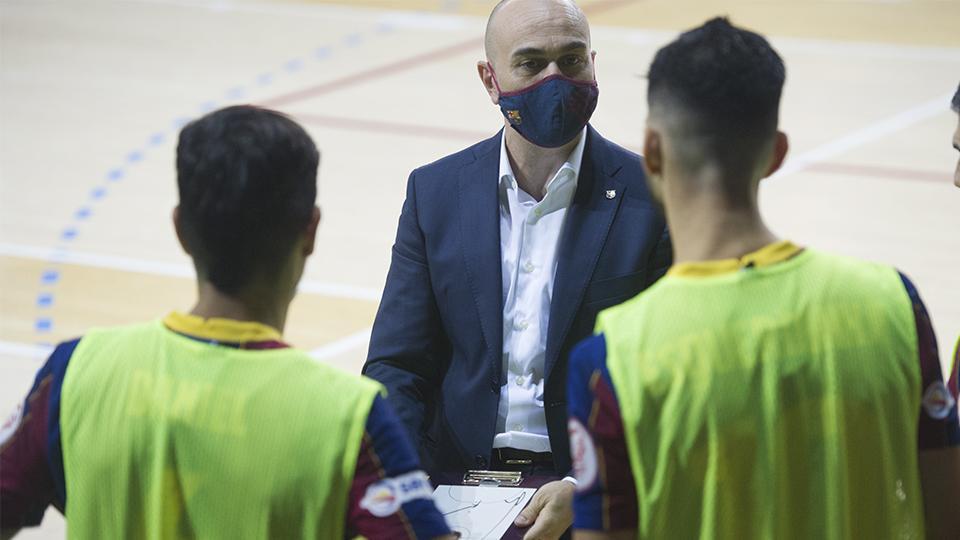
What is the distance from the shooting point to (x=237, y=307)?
7.06 ft

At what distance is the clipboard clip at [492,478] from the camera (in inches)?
121

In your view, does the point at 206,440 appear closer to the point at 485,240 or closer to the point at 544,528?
Result: the point at 544,528

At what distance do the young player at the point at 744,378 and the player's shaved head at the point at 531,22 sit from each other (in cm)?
151

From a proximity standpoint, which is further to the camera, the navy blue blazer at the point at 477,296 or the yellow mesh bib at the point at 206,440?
the navy blue blazer at the point at 477,296

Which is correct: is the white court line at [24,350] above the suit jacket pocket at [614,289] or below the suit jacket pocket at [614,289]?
below

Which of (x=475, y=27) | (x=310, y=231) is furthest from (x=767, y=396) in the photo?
(x=475, y=27)

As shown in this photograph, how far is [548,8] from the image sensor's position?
3.74 metres

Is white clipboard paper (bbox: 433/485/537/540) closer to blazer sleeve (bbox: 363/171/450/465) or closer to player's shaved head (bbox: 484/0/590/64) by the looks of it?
blazer sleeve (bbox: 363/171/450/465)

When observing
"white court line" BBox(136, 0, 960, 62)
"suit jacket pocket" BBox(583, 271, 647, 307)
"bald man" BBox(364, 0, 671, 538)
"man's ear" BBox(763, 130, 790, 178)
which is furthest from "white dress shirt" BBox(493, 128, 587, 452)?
"white court line" BBox(136, 0, 960, 62)

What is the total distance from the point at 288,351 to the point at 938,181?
737 centimetres

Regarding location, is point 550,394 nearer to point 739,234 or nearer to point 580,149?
point 580,149

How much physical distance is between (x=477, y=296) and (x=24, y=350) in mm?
3527

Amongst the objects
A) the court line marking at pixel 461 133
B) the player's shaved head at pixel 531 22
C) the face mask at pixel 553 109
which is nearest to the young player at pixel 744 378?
the face mask at pixel 553 109

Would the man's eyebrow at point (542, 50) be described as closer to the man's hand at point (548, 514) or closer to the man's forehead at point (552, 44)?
the man's forehead at point (552, 44)
